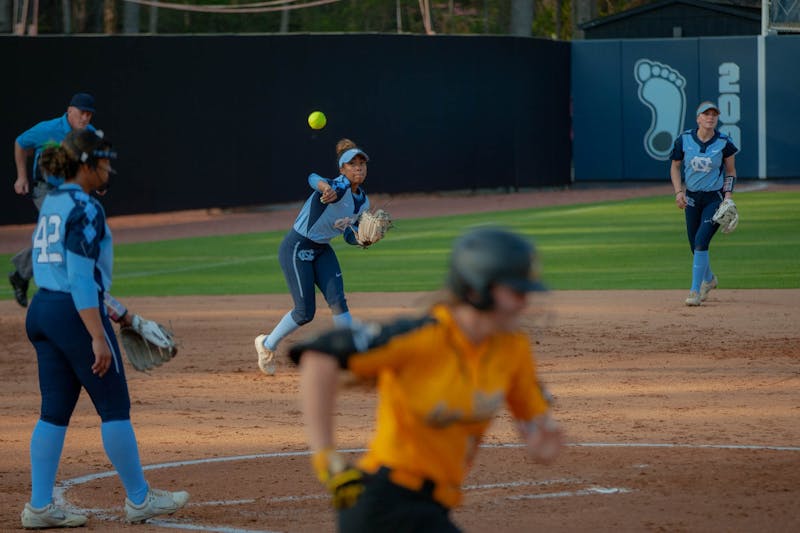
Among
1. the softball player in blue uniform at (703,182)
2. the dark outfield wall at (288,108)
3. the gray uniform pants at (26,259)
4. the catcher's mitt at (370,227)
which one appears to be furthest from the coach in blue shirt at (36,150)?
the dark outfield wall at (288,108)

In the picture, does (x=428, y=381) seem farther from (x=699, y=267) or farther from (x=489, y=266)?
(x=699, y=267)

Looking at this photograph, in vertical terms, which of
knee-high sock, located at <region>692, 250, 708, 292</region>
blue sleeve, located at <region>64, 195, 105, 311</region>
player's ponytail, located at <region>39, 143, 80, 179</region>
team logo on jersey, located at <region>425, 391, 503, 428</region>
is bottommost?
knee-high sock, located at <region>692, 250, 708, 292</region>

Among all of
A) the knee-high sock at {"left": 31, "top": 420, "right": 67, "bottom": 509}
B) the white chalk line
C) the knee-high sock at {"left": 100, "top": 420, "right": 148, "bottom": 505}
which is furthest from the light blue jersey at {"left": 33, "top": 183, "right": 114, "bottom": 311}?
the white chalk line

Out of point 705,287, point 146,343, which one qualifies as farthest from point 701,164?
point 146,343

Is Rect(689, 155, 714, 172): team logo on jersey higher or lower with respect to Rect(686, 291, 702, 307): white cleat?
higher

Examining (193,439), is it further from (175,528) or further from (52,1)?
(52,1)

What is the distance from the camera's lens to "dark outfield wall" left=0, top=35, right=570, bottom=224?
88.9ft

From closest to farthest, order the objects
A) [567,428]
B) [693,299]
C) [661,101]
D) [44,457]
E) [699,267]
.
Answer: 1. [44,457]
2. [567,428]
3. [699,267]
4. [693,299]
5. [661,101]

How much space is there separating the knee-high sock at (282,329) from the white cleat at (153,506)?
4279 mm

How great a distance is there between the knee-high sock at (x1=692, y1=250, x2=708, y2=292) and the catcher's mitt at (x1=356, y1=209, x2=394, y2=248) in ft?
17.4

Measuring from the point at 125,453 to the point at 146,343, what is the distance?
735 millimetres

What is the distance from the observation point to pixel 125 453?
6.64m

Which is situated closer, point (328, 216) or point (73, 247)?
point (73, 247)

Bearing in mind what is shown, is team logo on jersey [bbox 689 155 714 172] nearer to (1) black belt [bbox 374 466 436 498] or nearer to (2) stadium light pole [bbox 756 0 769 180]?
(1) black belt [bbox 374 466 436 498]
